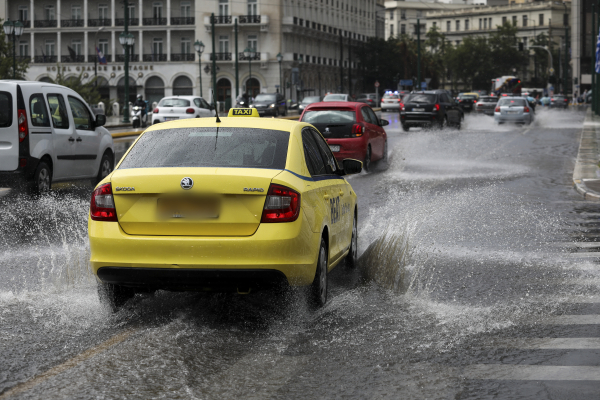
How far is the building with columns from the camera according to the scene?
93.2 metres

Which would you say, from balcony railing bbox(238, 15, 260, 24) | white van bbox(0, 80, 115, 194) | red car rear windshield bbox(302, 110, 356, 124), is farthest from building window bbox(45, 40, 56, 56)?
white van bbox(0, 80, 115, 194)

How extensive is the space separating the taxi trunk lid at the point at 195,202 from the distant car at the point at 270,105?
174ft

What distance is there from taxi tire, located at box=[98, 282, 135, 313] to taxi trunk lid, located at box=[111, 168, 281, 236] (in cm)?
56

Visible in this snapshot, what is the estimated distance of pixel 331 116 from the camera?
20.2 metres

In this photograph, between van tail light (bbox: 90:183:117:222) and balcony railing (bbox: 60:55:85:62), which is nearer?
van tail light (bbox: 90:183:117:222)

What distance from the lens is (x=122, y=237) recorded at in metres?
6.14

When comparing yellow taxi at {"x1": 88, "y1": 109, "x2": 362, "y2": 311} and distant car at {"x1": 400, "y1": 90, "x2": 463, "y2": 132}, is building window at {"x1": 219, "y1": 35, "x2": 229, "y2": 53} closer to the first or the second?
distant car at {"x1": 400, "y1": 90, "x2": 463, "y2": 132}

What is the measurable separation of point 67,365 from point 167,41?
91381 millimetres

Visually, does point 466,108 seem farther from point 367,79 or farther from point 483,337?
point 483,337

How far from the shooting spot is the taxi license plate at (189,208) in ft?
19.9

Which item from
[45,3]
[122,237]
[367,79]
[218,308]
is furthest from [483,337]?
[367,79]

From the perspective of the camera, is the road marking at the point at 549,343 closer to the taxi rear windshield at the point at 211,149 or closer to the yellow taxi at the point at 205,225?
the yellow taxi at the point at 205,225

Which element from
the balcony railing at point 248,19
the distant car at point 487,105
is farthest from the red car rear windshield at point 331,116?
the balcony railing at point 248,19

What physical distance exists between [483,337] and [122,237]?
2.48 m
